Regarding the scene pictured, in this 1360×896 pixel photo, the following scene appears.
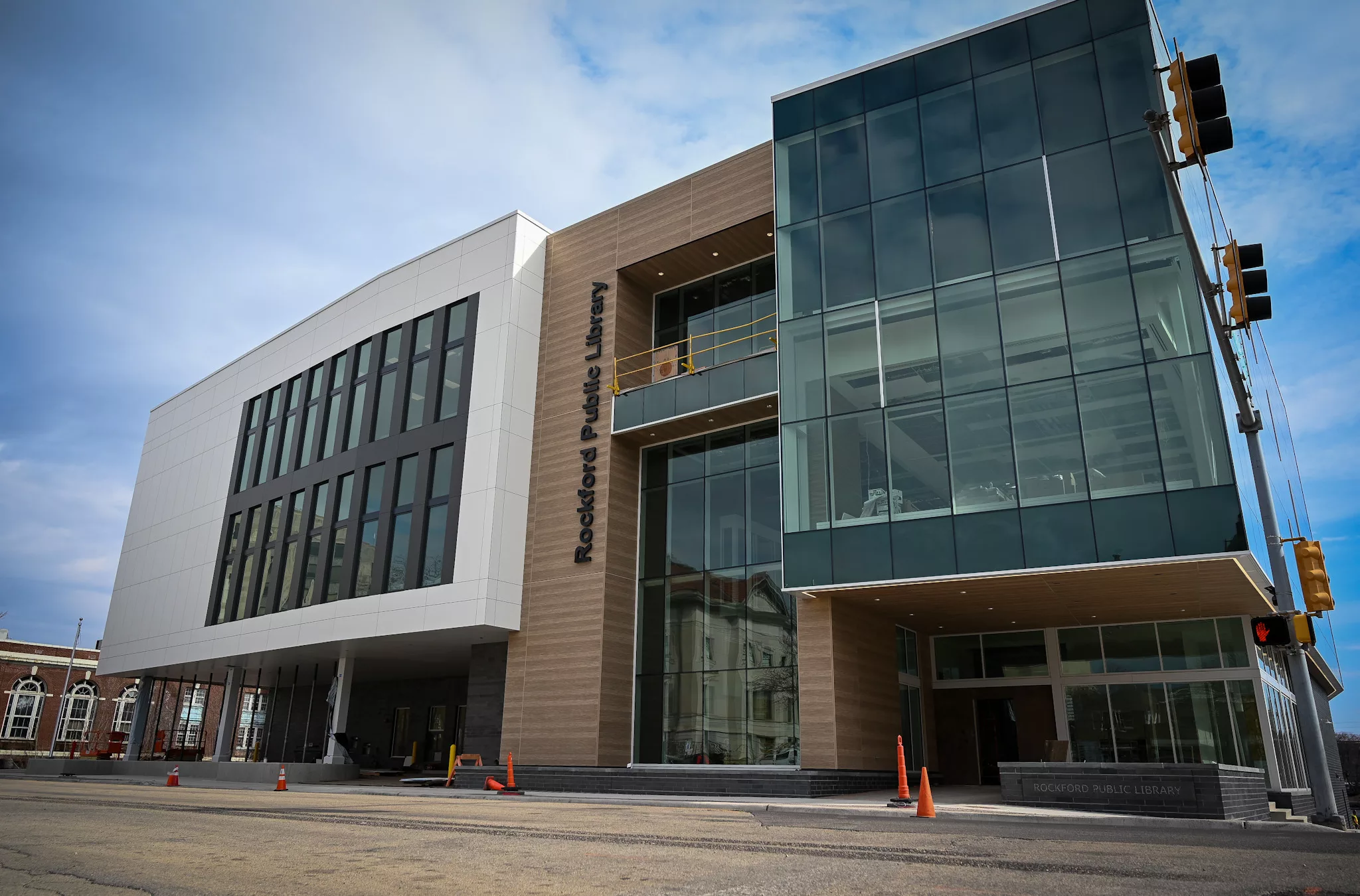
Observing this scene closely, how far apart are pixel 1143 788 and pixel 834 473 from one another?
343 inches

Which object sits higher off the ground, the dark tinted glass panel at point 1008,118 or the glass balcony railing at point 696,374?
the dark tinted glass panel at point 1008,118

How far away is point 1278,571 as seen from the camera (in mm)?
13633

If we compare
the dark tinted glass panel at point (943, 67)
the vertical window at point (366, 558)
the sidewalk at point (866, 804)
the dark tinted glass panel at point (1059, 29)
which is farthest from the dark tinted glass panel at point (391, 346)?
the dark tinted glass panel at point (1059, 29)

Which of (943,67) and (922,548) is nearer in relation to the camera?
(922,548)

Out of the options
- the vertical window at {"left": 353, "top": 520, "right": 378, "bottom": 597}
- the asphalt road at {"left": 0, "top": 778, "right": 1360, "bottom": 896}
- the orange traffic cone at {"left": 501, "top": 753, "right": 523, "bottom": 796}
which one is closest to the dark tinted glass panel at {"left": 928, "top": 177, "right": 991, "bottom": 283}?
the asphalt road at {"left": 0, "top": 778, "right": 1360, "bottom": 896}

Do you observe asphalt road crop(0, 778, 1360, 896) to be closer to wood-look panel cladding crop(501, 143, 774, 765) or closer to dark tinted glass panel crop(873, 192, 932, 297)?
wood-look panel cladding crop(501, 143, 774, 765)

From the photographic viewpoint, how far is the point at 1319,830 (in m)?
11.7

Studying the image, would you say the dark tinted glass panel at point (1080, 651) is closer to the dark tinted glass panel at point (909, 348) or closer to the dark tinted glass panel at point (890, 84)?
the dark tinted glass panel at point (909, 348)

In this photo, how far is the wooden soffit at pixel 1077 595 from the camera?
17702mm

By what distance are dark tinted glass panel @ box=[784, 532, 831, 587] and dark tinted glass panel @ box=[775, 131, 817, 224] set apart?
27.6 feet

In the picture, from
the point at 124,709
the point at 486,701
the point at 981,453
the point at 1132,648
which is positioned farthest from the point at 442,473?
the point at 124,709

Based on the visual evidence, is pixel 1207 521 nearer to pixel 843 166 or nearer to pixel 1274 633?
pixel 1274 633

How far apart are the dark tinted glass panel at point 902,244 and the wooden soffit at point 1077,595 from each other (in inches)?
275

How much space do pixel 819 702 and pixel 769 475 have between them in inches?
250
